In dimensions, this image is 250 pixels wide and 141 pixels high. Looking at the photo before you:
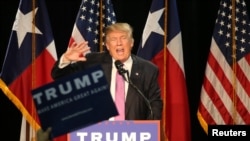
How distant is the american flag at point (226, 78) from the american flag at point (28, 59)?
156 cm

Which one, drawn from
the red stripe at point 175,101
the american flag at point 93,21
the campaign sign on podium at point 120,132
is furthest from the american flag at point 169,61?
the campaign sign on podium at point 120,132

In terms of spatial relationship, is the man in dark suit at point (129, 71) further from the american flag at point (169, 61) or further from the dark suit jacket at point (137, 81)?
the american flag at point (169, 61)

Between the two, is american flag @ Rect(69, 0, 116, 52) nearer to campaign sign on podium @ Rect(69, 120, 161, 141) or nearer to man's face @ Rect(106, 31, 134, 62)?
man's face @ Rect(106, 31, 134, 62)

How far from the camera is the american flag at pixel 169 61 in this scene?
15.0 feet

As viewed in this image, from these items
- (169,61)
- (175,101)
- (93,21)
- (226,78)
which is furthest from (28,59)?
(226,78)

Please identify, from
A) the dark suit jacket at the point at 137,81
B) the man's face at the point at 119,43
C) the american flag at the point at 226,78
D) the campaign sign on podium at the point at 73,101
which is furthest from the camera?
the american flag at the point at 226,78

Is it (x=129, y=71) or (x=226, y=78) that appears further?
(x=226, y=78)

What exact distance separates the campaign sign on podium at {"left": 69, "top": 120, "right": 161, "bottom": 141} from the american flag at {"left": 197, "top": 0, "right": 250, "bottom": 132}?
113 inches

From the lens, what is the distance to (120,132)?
185 cm

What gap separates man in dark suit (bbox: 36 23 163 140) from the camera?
229cm

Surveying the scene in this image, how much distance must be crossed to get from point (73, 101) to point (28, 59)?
11.1 ft

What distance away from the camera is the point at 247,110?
15.3 ft

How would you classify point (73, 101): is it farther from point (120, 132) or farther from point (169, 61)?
point (169, 61)

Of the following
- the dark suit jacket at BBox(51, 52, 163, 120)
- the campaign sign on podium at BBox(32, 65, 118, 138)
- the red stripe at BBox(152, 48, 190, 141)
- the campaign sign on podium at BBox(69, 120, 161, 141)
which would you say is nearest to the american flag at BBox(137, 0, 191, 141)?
the red stripe at BBox(152, 48, 190, 141)
